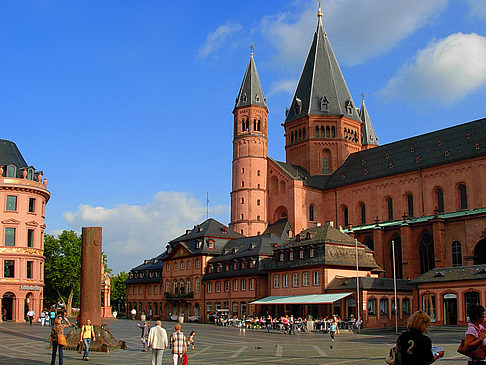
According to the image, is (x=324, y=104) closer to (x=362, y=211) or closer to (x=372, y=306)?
(x=362, y=211)

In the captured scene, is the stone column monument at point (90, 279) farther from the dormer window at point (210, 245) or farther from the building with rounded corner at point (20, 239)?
the dormer window at point (210, 245)

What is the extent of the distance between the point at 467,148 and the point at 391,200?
43.4 ft

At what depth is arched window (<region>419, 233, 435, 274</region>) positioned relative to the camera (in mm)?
73625

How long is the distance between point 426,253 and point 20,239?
45989 millimetres

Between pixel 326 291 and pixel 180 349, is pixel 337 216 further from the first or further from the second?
pixel 180 349

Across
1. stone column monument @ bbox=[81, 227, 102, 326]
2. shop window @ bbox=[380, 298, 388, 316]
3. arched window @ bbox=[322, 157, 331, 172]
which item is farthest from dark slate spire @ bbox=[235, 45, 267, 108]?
stone column monument @ bbox=[81, 227, 102, 326]

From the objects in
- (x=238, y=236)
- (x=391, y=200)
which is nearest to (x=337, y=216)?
(x=391, y=200)

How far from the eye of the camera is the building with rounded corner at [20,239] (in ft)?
209

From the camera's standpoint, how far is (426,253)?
74.2m

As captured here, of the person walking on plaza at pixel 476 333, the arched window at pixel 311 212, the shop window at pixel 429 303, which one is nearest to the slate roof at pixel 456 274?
the shop window at pixel 429 303

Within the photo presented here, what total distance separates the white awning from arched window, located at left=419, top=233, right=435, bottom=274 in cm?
1922

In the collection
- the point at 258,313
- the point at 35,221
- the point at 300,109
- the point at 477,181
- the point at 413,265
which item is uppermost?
the point at 300,109

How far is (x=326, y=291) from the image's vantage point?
6047 centimetres

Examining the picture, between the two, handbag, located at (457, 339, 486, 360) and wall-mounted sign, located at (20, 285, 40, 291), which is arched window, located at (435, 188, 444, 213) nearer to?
wall-mounted sign, located at (20, 285, 40, 291)
